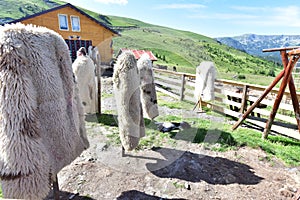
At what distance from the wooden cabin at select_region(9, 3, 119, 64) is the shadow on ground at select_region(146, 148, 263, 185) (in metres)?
14.7

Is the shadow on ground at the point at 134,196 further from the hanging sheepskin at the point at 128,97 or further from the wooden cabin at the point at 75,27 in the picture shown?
the wooden cabin at the point at 75,27

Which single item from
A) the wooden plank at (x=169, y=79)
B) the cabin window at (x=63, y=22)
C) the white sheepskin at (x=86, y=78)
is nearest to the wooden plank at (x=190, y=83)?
the wooden plank at (x=169, y=79)

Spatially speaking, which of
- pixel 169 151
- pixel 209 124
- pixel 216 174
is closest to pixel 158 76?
pixel 209 124

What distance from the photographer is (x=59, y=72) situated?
1955mm

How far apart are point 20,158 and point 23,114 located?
41 cm

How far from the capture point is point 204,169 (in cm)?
359

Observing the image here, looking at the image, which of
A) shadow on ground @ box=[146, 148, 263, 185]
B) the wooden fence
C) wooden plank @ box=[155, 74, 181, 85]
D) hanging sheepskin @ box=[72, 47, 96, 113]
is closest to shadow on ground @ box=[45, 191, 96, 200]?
shadow on ground @ box=[146, 148, 263, 185]

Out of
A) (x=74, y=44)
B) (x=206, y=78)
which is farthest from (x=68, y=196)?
(x=74, y=44)

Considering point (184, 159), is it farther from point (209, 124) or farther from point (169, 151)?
point (209, 124)

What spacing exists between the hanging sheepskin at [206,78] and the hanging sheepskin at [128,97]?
12.6 ft

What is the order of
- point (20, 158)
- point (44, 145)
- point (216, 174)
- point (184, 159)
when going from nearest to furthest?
point (20, 158) < point (44, 145) < point (216, 174) < point (184, 159)

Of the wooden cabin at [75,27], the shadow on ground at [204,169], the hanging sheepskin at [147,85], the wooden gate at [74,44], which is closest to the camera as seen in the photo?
the shadow on ground at [204,169]

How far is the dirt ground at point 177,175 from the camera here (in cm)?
295

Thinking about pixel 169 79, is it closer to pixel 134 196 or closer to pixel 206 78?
pixel 206 78
